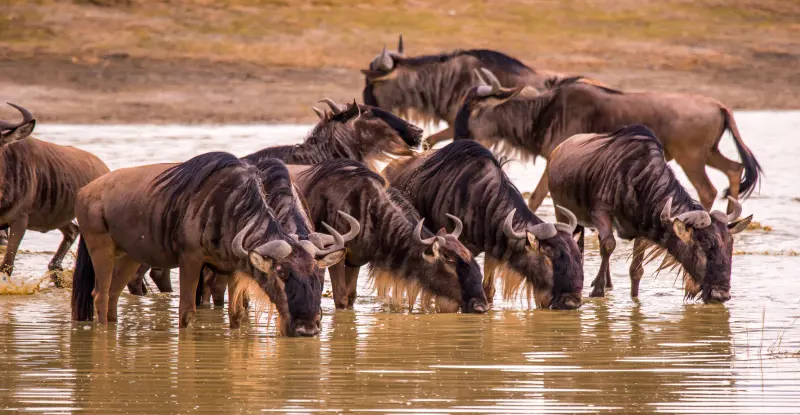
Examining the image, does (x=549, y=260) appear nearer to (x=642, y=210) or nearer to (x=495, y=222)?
(x=495, y=222)

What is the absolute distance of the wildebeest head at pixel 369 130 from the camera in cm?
1279

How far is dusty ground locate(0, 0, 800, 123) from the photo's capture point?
28734 mm

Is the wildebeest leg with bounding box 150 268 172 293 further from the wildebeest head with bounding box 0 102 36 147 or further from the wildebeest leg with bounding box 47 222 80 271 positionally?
the wildebeest head with bounding box 0 102 36 147

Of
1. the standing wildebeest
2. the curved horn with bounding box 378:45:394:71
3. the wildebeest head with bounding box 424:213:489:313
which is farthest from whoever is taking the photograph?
the curved horn with bounding box 378:45:394:71

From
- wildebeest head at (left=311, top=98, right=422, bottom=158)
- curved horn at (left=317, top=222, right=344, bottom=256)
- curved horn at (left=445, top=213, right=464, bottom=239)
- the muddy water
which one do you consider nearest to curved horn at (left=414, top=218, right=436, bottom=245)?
curved horn at (left=445, top=213, right=464, bottom=239)

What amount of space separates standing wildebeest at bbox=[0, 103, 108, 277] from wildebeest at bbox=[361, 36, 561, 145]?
16.6ft

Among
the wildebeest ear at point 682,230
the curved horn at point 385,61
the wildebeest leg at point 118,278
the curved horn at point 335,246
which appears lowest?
the wildebeest leg at point 118,278

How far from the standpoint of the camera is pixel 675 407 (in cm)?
691

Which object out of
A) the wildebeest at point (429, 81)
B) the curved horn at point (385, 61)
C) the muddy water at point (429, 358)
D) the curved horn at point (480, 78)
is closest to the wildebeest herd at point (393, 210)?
the muddy water at point (429, 358)

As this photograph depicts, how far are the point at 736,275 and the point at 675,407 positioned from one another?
245 inches

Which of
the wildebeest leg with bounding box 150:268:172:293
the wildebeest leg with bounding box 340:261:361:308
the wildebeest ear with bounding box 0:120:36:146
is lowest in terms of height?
the wildebeest leg with bounding box 150:268:172:293

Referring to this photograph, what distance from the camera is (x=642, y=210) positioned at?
1209 centimetres

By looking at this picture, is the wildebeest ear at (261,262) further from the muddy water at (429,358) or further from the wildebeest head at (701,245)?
the wildebeest head at (701,245)

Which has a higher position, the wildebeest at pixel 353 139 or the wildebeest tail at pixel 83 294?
the wildebeest at pixel 353 139
